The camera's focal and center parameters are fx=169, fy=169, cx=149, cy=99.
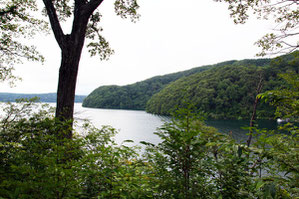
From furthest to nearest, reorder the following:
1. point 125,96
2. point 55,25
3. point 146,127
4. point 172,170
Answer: point 125,96 → point 146,127 → point 55,25 → point 172,170

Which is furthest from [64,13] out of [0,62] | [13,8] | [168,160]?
[168,160]

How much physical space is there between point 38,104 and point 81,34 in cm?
224

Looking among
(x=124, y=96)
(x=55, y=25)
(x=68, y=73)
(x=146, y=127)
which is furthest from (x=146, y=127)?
(x=124, y=96)

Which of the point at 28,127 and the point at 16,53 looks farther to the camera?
the point at 16,53

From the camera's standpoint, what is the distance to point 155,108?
98.7 m

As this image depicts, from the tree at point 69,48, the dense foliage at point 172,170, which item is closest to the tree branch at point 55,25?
the tree at point 69,48

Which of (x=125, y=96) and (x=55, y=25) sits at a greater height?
(x=125, y=96)

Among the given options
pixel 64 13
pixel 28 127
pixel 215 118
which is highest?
pixel 64 13

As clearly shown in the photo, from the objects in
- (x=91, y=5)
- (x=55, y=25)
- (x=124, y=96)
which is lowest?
(x=55, y=25)

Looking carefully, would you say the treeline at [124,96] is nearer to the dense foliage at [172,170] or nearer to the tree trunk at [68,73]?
the tree trunk at [68,73]

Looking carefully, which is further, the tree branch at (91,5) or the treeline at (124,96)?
the treeline at (124,96)

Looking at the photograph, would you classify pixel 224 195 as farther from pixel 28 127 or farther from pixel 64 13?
pixel 64 13

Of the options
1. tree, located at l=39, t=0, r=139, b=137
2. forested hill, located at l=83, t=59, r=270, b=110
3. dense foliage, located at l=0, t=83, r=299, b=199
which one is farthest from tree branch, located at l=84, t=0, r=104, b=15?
forested hill, located at l=83, t=59, r=270, b=110

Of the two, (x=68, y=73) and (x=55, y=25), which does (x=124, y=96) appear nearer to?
(x=55, y=25)
